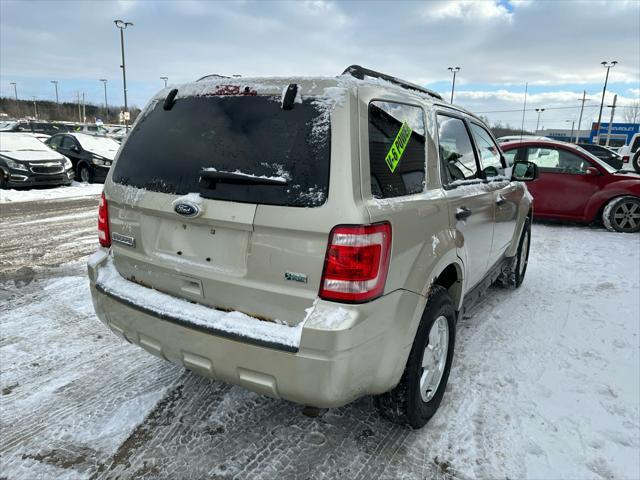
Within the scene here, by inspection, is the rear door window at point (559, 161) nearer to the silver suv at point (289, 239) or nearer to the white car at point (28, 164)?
the silver suv at point (289, 239)

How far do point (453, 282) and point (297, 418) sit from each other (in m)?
1.32

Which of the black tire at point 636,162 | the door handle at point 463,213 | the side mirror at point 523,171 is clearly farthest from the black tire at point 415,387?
the black tire at point 636,162

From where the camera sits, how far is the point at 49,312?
4.16m

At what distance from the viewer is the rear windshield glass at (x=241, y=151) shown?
209cm

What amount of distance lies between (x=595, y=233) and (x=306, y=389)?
28.5 ft

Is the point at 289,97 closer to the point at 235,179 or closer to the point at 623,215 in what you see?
the point at 235,179

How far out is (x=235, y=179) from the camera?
2.18 meters

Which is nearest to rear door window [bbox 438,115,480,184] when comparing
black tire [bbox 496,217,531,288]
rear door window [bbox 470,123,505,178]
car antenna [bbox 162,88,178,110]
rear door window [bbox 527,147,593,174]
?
rear door window [bbox 470,123,505,178]

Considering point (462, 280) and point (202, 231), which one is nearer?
point (202, 231)

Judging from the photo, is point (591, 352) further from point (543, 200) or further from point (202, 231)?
point (543, 200)

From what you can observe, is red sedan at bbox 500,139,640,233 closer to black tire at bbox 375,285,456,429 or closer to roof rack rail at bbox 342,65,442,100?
roof rack rail at bbox 342,65,442,100

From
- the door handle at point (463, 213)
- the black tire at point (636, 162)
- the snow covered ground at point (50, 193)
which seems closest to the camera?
the door handle at point (463, 213)

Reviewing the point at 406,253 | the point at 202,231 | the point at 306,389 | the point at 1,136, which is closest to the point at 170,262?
the point at 202,231

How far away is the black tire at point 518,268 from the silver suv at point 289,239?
268 cm
